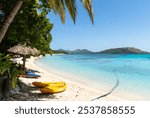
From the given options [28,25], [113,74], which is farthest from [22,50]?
[113,74]

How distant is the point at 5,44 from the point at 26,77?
2.99 metres

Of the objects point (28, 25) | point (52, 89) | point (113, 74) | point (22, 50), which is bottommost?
point (113, 74)

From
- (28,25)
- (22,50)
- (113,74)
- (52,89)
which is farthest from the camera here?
(113,74)

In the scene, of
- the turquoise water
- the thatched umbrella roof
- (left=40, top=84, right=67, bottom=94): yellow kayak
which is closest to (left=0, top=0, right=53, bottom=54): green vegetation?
(left=40, top=84, right=67, bottom=94): yellow kayak

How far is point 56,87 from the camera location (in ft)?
37.3

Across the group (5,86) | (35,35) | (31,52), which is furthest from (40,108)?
(31,52)

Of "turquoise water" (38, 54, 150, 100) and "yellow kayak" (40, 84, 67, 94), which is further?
"turquoise water" (38, 54, 150, 100)

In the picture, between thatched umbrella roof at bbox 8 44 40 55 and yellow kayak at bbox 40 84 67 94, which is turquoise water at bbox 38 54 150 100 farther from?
thatched umbrella roof at bbox 8 44 40 55

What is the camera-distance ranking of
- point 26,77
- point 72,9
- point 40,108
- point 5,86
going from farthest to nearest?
point 26,77
point 5,86
point 72,9
point 40,108

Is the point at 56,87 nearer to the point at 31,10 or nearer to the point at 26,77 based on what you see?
the point at 31,10

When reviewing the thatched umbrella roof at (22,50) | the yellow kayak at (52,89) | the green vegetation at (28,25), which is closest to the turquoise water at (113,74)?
the yellow kayak at (52,89)

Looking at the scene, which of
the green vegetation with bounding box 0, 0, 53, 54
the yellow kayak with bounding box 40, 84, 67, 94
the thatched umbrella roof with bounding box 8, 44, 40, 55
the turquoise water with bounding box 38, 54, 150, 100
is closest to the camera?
the green vegetation with bounding box 0, 0, 53, 54

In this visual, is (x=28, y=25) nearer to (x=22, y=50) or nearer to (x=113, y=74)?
(x=22, y=50)

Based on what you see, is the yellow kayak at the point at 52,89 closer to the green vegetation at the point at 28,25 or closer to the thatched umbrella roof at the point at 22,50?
the green vegetation at the point at 28,25
